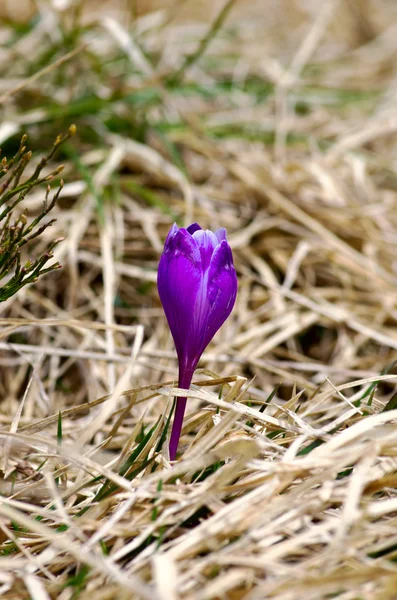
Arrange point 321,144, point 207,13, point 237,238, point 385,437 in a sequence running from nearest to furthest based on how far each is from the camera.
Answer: point 385,437, point 237,238, point 321,144, point 207,13

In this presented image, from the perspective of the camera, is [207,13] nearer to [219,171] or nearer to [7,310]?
[219,171]

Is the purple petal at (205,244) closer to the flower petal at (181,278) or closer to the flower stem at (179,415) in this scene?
the flower petal at (181,278)

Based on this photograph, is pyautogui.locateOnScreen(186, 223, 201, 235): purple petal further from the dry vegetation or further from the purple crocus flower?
the dry vegetation

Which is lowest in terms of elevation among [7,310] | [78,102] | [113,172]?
[7,310]

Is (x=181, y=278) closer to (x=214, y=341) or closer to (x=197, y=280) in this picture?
(x=197, y=280)

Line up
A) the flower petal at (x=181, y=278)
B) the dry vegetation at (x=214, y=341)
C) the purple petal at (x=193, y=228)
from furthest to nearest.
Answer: the purple petal at (x=193, y=228), the flower petal at (x=181, y=278), the dry vegetation at (x=214, y=341)

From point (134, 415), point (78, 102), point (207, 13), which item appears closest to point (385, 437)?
point (134, 415)

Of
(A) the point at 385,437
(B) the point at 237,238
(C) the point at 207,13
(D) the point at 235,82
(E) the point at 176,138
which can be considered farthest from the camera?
(C) the point at 207,13

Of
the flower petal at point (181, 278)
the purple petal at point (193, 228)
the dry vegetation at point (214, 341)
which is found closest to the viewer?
the dry vegetation at point (214, 341)

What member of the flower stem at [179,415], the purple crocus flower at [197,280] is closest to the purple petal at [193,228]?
the purple crocus flower at [197,280]
